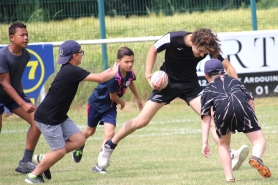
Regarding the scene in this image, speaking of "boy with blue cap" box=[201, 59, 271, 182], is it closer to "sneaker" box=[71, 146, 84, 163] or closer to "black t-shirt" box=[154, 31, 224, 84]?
"black t-shirt" box=[154, 31, 224, 84]

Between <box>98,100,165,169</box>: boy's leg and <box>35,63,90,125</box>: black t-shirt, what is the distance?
1110 millimetres

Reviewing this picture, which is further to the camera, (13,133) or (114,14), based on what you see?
(114,14)

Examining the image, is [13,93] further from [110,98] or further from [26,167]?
[110,98]

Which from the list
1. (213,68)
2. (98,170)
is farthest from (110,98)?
(213,68)

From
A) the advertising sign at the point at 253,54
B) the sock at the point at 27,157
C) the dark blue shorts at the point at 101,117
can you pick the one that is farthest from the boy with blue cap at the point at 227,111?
the advertising sign at the point at 253,54

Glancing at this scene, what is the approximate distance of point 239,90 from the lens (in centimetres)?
696

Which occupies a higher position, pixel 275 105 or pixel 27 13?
pixel 27 13

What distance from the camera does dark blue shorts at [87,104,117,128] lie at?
916 cm

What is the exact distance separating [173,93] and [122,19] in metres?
7.67

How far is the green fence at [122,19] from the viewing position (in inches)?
607

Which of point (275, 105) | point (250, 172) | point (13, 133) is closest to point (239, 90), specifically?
point (250, 172)

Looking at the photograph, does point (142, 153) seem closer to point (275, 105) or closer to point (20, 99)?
point (20, 99)

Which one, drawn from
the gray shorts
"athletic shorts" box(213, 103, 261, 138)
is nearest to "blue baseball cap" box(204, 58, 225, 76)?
"athletic shorts" box(213, 103, 261, 138)

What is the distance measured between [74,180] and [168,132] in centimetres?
437
